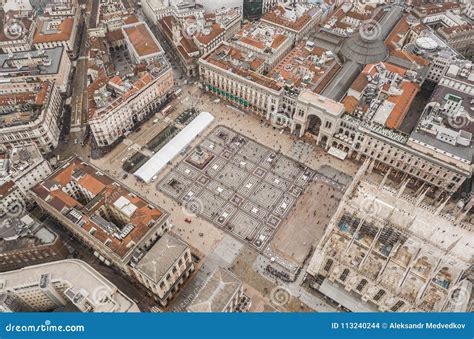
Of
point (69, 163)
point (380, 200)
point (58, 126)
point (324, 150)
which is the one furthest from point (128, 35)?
point (380, 200)

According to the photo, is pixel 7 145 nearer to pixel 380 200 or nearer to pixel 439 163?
pixel 380 200

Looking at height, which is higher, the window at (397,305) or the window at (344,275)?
the window at (344,275)

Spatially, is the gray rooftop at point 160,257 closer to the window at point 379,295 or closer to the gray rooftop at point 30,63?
the window at point 379,295

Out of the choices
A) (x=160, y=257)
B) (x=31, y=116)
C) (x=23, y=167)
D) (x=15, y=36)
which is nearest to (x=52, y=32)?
(x=15, y=36)

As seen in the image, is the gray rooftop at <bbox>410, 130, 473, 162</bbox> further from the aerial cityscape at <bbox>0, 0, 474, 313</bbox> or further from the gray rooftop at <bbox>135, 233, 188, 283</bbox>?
the gray rooftop at <bbox>135, 233, 188, 283</bbox>

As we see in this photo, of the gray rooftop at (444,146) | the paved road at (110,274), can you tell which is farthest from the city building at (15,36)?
the gray rooftop at (444,146)

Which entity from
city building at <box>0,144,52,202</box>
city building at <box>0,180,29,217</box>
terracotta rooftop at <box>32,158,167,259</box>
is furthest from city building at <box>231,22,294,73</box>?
city building at <box>0,180,29,217</box>
